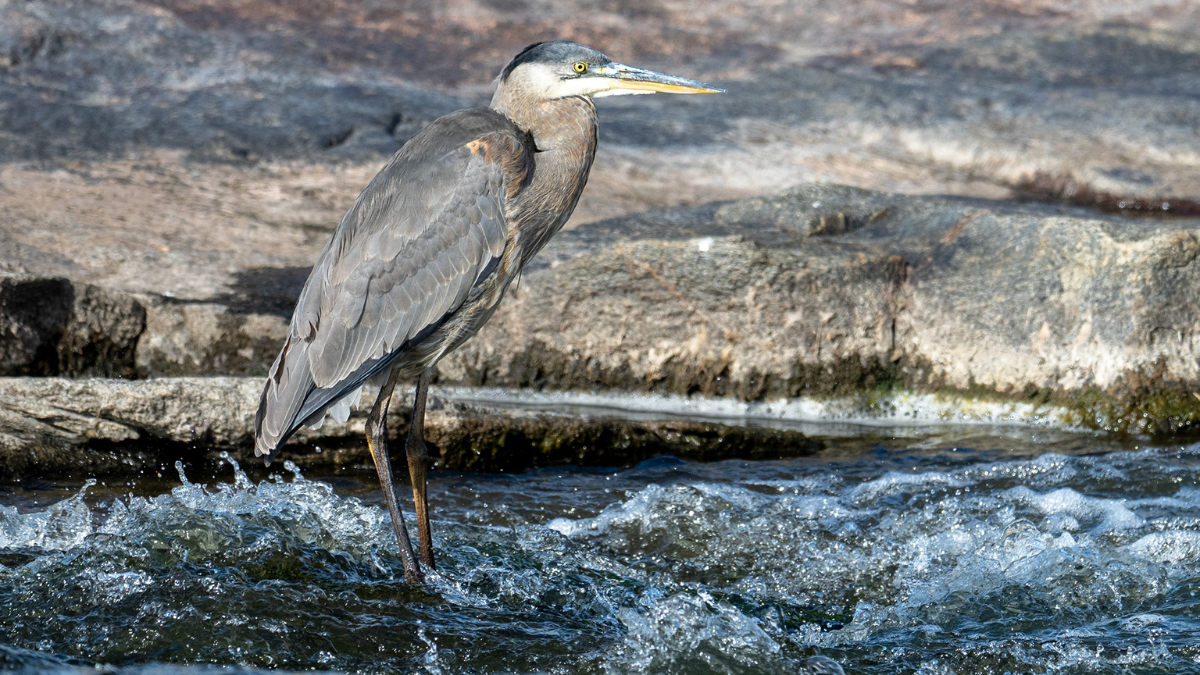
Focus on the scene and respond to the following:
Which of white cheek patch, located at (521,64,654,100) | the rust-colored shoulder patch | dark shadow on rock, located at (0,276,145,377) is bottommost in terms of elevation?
dark shadow on rock, located at (0,276,145,377)

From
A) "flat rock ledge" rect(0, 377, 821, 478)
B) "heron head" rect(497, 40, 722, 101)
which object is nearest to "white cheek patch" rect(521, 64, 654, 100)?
"heron head" rect(497, 40, 722, 101)

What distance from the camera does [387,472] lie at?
4137 millimetres

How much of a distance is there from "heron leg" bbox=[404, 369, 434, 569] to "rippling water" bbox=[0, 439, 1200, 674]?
5.3 inches

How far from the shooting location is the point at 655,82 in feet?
13.8

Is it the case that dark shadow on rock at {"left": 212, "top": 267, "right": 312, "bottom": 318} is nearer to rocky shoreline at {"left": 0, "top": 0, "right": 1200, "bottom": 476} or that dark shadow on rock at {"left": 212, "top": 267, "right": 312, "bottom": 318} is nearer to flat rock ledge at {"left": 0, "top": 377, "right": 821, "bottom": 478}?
rocky shoreline at {"left": 0, "top": 0, "right": 1200, "bottom": 476}

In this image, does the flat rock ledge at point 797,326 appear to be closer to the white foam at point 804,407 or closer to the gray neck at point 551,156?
the white foam at point 804,407

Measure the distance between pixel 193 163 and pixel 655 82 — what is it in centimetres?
512

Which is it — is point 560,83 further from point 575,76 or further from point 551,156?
point 551,156

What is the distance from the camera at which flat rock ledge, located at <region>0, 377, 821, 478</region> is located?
453 centimetres

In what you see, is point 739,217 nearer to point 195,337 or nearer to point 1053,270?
point 1053,270

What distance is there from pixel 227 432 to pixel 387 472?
0.96 metres

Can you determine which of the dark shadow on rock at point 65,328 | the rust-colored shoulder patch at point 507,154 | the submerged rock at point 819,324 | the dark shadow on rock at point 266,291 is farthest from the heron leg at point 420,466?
the dark shadow on rock at point 65,328

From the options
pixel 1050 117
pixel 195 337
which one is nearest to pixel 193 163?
pixel 195 337

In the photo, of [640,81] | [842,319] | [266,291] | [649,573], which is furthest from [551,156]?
[266,291]
